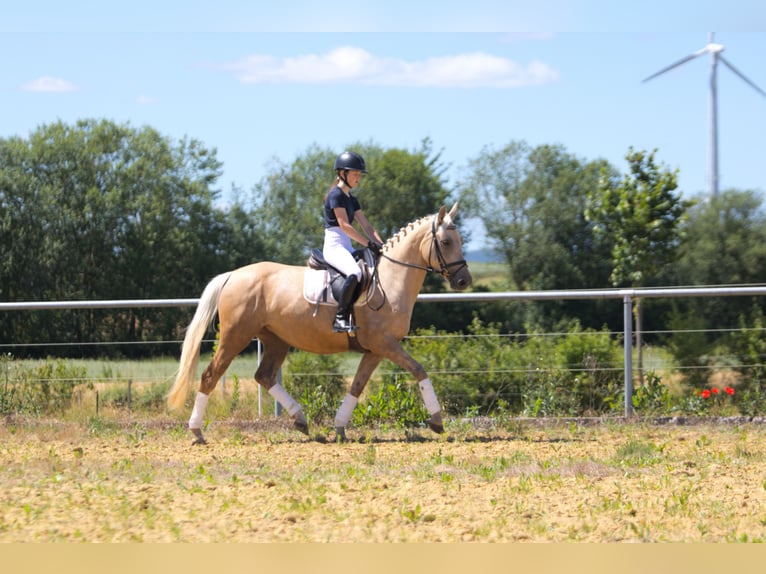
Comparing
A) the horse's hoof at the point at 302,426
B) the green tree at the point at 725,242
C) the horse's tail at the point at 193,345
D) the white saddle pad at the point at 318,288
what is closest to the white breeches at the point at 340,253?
the white saddle pad at the point at 318,288

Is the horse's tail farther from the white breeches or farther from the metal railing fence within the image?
the white breeches

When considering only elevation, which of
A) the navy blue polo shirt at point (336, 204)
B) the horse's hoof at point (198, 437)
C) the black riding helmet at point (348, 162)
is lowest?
the horse's hoof at point (198, 437)

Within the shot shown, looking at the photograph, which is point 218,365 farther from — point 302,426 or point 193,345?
point 302,426

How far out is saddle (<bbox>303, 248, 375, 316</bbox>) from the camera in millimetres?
9812

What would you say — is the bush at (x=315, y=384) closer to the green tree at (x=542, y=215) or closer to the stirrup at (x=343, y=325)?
the stirrup at (x=343, y=325)

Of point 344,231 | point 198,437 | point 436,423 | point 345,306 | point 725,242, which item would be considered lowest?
point 198,437

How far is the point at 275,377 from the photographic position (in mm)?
10391

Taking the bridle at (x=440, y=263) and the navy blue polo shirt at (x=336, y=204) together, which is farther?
the bridle at (x=440, y=263)

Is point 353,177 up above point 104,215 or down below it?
below

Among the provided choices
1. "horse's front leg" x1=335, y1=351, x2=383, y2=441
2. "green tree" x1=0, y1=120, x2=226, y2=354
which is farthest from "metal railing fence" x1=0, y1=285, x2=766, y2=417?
"green tree" x1=0, y1=120, x2=226, y2=354

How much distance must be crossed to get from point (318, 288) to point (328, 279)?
14 centimetres

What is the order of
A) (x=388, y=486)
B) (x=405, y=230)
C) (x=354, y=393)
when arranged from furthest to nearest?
(x=405, y=230), (x=354, y=393), (x=388, y=486)

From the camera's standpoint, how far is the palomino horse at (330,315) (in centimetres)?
982

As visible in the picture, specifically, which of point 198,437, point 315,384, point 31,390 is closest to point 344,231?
point 198,437
